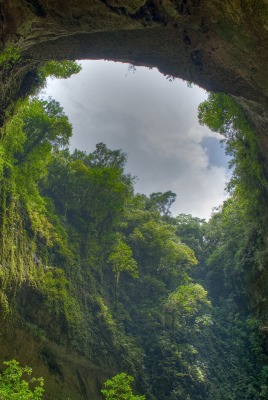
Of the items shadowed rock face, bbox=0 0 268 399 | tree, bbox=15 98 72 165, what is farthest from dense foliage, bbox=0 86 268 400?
shadowed rock face, bbox=0 0 268 399

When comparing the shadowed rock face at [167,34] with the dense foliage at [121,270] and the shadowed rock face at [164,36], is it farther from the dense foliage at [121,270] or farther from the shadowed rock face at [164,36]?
the dense foliage at [121,270]

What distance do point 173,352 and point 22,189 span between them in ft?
46.3

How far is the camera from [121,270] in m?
23.6

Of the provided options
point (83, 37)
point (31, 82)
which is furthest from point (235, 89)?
point (31, 82)

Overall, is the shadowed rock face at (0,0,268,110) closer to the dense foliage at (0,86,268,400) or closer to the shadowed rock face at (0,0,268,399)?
the shadowed rock face at (0,0,268,399)

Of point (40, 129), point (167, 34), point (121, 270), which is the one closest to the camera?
point (167, 34)

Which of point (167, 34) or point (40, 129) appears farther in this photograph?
point (40, 129)

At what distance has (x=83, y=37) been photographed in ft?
31.1

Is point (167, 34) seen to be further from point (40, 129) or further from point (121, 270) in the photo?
point (121, 270)

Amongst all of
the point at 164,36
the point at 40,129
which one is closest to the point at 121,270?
the point at 40,129

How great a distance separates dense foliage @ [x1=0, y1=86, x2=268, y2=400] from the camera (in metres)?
14.0

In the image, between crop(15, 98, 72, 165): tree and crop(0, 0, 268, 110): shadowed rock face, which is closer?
crop(0, 0, 268, 110): shadowed rock face

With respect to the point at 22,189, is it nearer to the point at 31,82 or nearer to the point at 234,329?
the point at 31,82

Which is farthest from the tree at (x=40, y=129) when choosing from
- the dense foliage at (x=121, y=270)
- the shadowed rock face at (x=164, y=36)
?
the shadowed rock face at (x=164, y=36)
